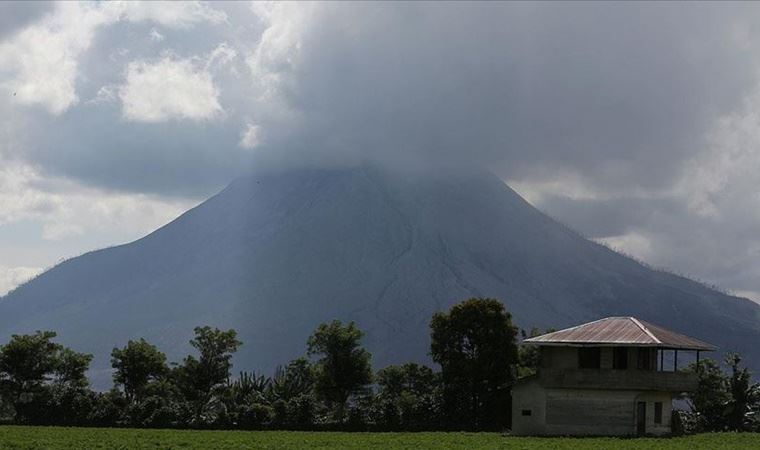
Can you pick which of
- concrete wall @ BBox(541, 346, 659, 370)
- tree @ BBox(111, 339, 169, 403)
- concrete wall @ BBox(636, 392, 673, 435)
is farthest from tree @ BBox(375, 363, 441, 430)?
tree @ BBox(111, 339, 169, 403)

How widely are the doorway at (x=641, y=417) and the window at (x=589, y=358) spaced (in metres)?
3.47

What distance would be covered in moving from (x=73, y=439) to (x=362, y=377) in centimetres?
2861

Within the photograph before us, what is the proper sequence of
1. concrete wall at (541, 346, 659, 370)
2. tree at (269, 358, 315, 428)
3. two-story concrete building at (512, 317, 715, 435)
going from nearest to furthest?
two-story concrete building at (512, 317, 715, 435), concrete wall at (541, 346, 659, 370), tree at (269, 358, 315, 428)

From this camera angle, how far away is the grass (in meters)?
46.6

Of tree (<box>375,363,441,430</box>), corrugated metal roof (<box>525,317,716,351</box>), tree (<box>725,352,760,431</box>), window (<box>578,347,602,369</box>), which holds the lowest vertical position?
tree (<box>375,363,441,430</box>)

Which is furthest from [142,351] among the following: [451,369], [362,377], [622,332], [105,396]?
[622,332]

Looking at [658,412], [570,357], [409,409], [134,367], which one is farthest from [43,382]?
[658,412]

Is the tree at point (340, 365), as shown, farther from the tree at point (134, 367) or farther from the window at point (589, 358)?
the window at point (589, 358)

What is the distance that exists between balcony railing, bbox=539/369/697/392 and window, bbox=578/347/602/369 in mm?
2439

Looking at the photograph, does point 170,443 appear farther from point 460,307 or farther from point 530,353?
point 530,353

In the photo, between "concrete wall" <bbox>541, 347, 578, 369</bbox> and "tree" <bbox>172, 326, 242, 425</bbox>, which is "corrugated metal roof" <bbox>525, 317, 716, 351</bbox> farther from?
"tree" <bbox>172, 326, 242, 425</bbox>

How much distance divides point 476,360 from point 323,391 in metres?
11.4

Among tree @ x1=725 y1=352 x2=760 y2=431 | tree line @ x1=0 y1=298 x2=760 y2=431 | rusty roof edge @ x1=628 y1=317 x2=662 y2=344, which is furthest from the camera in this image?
tree @ x1=725 y1=352 x2=760 y2=431

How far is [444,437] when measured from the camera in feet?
182
